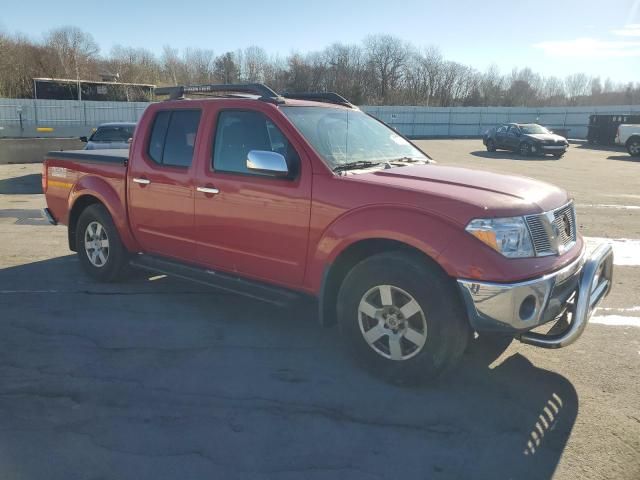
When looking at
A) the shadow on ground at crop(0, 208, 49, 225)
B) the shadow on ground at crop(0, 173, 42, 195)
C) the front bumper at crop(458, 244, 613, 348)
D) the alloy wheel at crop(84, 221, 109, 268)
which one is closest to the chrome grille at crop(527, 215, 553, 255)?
the front bumper at crop(458, 244, 613, 348)

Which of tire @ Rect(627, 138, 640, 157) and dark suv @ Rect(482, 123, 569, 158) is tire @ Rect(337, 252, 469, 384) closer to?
dark suv @ Rect(482, 123, 569, 158)

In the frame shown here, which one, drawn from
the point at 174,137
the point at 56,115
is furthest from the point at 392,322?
the point at 56,115

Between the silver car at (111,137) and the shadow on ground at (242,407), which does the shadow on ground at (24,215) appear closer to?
the silver car at (111,137)

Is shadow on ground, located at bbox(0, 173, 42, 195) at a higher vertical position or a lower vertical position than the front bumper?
lower

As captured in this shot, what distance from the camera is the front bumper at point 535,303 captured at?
3336 millimetres

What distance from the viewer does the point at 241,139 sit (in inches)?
184

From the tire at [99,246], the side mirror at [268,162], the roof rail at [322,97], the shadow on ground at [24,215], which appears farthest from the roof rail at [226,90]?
the shadow on ground at [24,215]

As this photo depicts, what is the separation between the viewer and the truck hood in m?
3.50

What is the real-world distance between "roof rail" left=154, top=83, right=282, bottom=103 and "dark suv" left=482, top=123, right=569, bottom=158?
78.7 feet

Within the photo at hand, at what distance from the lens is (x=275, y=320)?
513 centimetres

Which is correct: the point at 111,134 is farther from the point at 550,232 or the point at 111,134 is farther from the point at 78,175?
the point at 550,232

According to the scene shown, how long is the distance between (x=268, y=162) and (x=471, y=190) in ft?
4.89

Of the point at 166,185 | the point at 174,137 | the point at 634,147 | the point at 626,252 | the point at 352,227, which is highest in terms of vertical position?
the point at 174,137

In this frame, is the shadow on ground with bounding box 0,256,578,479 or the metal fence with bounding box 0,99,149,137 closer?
the shadow on ground with bounding box 0,256,578,479
